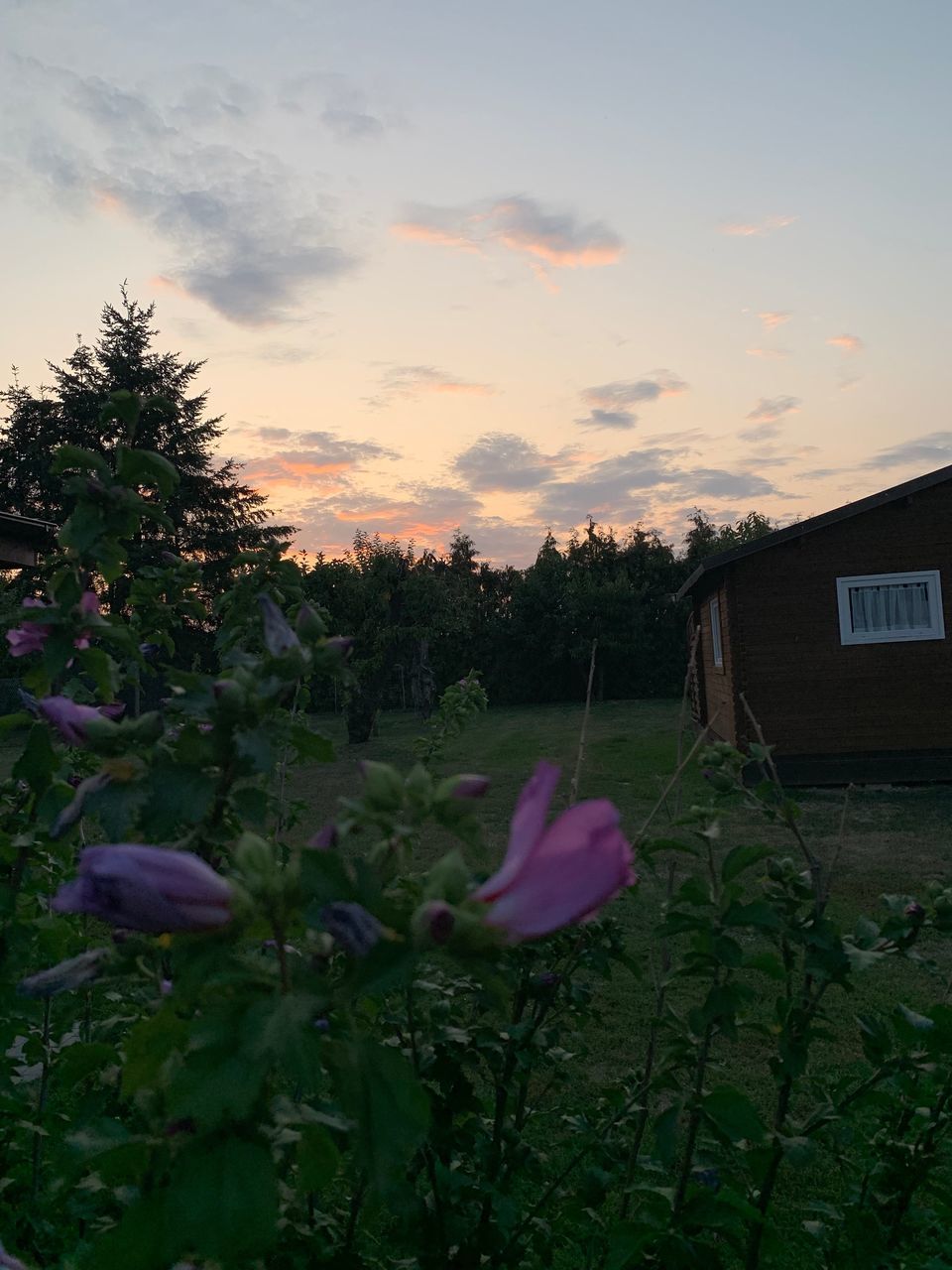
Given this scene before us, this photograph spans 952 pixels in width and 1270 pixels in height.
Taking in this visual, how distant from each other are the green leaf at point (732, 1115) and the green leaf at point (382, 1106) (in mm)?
843

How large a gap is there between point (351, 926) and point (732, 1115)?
0.97 metres

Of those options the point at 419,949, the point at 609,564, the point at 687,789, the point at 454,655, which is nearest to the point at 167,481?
the point at 419,949

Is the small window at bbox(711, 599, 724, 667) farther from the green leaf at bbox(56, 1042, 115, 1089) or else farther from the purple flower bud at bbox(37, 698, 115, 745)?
the purple flower bud at bbox(37, 698, 115, 745)

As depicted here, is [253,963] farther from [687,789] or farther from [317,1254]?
[687,789]

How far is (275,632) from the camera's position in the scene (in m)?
0.97

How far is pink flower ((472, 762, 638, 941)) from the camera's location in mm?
649

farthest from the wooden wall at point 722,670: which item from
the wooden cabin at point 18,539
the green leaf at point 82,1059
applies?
the green leaf at point 82,1059

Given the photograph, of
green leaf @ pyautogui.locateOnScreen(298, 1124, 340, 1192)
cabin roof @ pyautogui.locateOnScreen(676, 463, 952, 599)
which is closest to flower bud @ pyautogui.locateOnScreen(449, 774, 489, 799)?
green leaf @ pyautogui.locateOnScreen(298, 1124, 340, 1192)

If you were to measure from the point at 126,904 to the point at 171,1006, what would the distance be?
18 cm

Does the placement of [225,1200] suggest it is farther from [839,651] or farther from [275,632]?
[839,651]

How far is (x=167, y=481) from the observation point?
158 cm

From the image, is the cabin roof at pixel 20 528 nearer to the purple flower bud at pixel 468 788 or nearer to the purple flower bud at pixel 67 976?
the purple flower bud at pixel 67 976

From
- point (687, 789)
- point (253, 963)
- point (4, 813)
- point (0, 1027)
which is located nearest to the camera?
point (253, 963)

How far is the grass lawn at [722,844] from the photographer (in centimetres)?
424
